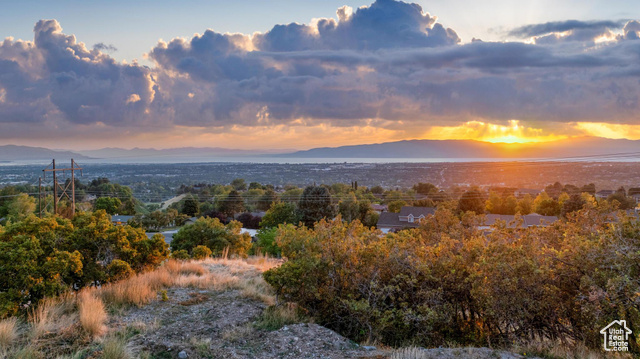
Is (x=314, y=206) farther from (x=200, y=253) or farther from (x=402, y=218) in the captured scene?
(x=200, y=253)

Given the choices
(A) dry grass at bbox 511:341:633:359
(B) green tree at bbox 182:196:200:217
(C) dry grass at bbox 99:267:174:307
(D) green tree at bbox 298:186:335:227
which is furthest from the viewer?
(B) green tree at bbox 182:196:200:217

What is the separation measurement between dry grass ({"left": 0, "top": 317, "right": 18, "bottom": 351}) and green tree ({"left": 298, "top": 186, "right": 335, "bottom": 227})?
1350 inches

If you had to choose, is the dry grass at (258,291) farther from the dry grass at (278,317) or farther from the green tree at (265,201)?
the green tree at (265,201)

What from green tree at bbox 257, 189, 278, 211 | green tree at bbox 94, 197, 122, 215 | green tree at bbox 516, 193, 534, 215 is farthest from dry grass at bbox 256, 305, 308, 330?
green tree at bbox 257, 189, 278, 211

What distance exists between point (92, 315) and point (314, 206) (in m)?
34.1

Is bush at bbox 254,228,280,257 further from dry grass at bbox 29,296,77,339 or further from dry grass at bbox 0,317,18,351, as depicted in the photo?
dry grass at bbox 0,317,18,351

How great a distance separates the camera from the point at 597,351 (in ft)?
21.2

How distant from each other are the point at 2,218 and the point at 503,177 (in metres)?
81.2

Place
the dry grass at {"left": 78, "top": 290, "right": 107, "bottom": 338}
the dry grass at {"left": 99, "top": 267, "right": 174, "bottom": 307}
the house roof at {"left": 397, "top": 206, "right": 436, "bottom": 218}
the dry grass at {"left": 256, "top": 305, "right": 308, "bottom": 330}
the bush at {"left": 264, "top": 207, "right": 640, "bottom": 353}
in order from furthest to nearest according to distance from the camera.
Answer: the house roof at {"left": 397, "top": 206, "right": 436, "bottom": 218} → the dry grass at {"left": 99, "top": 267, "right": 174, "bottom": 307} → the dry grass at {"left": 256, "top": 305, "right": 308, "bottom": 330} → the dry grass at {"left": 78, "top": 290, "right": 107, "bottom": 338} → the bush at {"left": 264, "top": 207, "right": 640, "bottom": 353}

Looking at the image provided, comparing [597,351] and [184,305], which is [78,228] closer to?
[184,305]

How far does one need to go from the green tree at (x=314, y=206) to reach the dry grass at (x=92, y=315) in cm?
3306

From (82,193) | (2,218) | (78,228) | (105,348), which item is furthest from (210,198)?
(105,348)

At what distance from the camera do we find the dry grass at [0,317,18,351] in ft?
20.1

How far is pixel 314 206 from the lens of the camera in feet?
135
